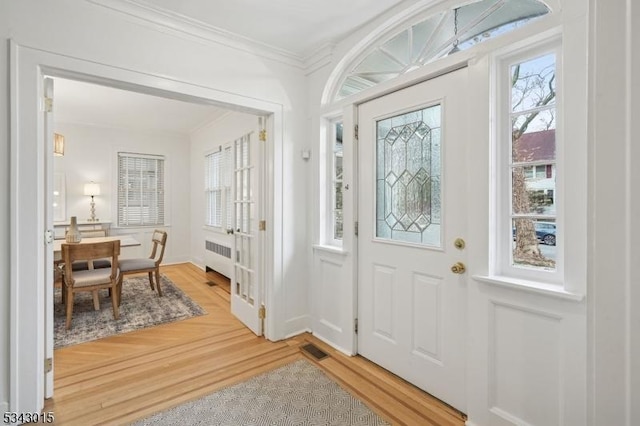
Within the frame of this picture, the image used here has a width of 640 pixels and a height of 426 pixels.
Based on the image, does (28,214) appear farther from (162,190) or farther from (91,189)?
(162,190)

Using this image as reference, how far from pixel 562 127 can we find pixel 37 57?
285 centimetres

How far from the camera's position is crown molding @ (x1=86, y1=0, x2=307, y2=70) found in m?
2.01

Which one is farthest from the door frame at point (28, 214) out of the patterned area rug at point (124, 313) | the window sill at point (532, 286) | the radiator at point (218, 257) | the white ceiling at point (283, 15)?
the radiator at point (218, 257)

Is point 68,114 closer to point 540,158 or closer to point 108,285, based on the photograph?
point 108,285

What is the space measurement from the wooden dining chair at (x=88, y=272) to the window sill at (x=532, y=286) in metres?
3.39

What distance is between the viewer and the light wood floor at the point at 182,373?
185 centimetres

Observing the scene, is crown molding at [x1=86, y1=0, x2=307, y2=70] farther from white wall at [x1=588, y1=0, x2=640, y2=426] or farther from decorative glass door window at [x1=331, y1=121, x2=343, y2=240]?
white wall at [x1=588, y1=0, x2=640, y2=426]

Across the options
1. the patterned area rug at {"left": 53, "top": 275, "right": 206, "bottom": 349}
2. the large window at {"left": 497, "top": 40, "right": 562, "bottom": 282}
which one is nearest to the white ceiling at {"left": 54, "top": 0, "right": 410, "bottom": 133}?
the large window at {"left": 497, "top": 40, "right": 562, "bottom": 282}

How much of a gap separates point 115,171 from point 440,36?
591 centimetres

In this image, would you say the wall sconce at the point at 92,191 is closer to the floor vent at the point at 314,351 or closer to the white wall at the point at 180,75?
the white wall at the point at 180,75

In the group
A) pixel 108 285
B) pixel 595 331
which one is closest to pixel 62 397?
pixel 108 285

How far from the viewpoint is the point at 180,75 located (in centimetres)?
224

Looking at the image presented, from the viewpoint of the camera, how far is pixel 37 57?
1757mm

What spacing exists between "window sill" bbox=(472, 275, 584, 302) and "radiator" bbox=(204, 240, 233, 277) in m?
3.82
